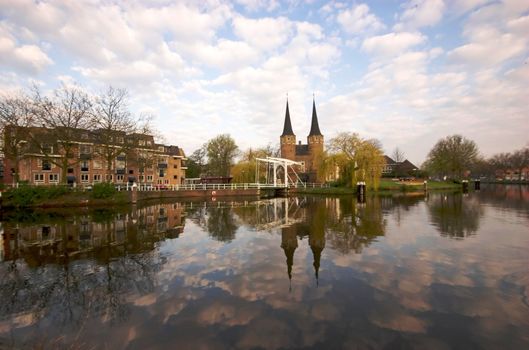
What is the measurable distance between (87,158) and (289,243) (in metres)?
27.6

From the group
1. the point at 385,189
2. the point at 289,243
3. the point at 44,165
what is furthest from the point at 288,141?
the point at 289,243

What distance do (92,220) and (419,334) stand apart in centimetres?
1737

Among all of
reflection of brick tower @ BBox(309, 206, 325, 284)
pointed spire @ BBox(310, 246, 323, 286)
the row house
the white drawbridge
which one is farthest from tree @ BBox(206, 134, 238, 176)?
pointed spire @ BBox(310, 246, 323, 286)

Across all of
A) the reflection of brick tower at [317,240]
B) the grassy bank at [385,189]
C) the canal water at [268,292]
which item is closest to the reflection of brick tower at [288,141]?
the grassy bank at [385,189]

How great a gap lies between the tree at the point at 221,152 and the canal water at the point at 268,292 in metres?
45.2

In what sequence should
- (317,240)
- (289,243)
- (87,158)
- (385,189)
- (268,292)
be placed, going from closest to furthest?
(268,292), (289,243), (317,240), (87,158), (385,189)

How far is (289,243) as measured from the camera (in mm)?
10289

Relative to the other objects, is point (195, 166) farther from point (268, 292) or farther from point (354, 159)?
point (268, 292)

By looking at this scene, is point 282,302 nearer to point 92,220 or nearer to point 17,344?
point 17,344

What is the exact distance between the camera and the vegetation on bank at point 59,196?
2230 cm

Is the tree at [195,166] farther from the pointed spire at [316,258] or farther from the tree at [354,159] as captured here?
the pointed spire at [316,258]

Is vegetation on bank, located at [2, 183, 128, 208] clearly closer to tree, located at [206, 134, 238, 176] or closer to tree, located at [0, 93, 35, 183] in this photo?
tree, located at [0, 93, 35, 183]

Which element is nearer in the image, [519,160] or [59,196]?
[59,196]

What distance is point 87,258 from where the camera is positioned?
8.48 m
